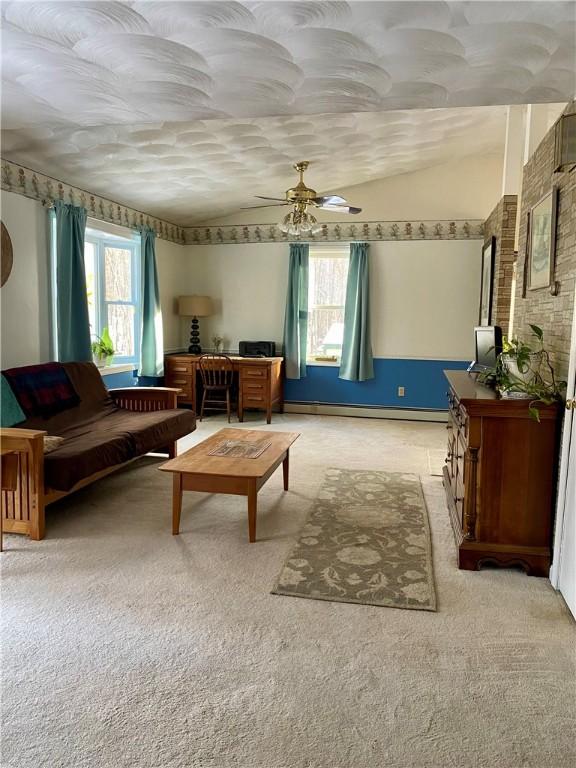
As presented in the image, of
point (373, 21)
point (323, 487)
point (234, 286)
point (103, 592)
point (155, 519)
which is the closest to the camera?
point (373, 21)

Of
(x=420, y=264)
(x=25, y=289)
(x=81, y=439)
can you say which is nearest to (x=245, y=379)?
(x=420, y=264)

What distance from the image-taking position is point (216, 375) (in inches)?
252

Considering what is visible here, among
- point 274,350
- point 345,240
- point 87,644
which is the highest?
point 345,240

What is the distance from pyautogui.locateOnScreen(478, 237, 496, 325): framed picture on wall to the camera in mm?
5199

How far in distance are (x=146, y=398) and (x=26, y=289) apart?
1.25m

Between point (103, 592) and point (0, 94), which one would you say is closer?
point (103, 592)

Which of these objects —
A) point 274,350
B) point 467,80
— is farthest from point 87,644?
point 274,350

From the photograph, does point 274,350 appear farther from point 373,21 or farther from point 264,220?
point 373,21

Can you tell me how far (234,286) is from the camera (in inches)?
277

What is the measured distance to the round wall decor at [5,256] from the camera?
389 cm

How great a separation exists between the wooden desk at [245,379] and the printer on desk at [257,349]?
0.57ft

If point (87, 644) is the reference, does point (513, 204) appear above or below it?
above

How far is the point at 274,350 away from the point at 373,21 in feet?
16.1

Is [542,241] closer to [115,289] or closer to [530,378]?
[530,378]
